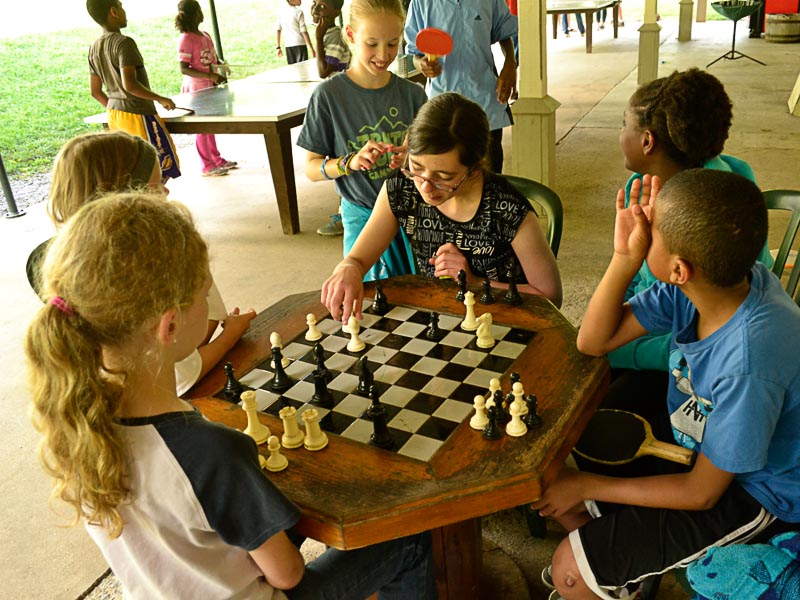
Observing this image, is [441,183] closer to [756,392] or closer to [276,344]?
[276,344]

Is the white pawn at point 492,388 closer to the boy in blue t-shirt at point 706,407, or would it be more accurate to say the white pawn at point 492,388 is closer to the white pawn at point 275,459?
the boy in blue t-shirt at point 706,407

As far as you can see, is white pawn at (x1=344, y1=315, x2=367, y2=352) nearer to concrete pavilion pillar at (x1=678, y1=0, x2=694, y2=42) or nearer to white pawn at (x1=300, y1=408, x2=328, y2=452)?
white pawn at (x1=300, y1=408, x2=328, y2=452)

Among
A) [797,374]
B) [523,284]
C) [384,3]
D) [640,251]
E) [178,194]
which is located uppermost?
[384,3]

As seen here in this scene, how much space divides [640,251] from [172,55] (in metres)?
11.8

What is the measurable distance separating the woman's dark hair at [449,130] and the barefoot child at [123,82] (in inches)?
128

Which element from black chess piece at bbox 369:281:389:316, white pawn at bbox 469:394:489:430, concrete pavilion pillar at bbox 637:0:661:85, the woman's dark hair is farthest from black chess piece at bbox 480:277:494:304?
concrete pavilion pillar at bbox 637:0:661:85

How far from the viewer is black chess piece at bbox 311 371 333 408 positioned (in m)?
1.77

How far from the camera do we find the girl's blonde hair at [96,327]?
4.00 ft

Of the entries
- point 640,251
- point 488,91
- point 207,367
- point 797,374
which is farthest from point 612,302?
point 488,91

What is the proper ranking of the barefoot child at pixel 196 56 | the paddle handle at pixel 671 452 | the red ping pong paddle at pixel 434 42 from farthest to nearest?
the barefoot child at pixel 196 56 → the red ping pong paddle at pixel 434 42 → the paddle handle at pixel 671 452

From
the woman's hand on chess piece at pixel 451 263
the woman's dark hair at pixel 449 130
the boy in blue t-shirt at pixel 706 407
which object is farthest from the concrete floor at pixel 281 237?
the woman's dark hair at pixel 449 130

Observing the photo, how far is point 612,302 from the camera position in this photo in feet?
6.25

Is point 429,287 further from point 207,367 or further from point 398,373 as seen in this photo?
point 207,367

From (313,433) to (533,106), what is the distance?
4.13m
